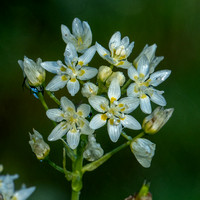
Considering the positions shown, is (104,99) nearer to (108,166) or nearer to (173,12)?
(108,166)

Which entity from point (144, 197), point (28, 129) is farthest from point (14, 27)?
point (144, 197)

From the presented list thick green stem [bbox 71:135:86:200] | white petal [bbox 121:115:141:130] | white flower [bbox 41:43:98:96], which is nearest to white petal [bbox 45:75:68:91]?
white flower [bbox 41:43:98:96]

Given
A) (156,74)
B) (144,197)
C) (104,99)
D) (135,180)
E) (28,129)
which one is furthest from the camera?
(28,129)

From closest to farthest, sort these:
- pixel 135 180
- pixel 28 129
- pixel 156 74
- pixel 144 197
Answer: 1. pixel 144 197
2. pixel 156 74
3. pixel 135 180
4. pixel 28 129

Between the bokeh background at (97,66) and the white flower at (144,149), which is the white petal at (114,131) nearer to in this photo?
the white flower at (144,149)

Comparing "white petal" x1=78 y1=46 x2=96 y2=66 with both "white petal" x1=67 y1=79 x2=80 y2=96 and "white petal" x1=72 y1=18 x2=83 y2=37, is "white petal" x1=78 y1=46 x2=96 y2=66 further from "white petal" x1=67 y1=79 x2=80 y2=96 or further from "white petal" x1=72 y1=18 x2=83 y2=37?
"white petal" x1=72 y1=18 x2=83 y2=37

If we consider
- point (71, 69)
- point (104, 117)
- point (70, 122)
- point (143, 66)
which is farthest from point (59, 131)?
point (143, 66)
